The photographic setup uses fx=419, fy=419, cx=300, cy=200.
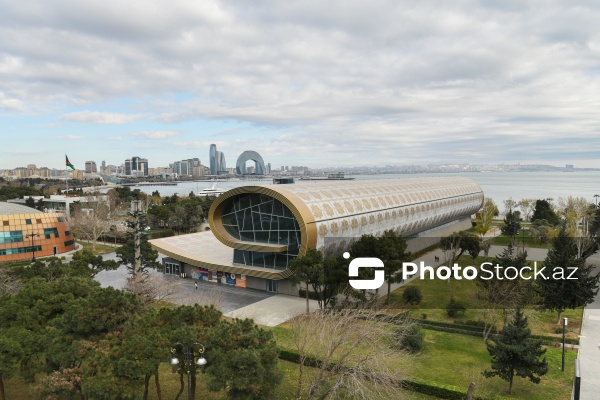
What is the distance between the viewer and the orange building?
52.0m

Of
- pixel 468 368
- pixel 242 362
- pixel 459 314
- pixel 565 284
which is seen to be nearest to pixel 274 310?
pixel 459 314

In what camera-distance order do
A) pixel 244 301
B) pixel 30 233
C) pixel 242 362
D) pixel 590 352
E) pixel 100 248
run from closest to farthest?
pixel 242 362, pixel 590 352, pixel 244 301, pixel 30 233, pixel 100 248

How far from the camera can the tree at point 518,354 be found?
60.9 feet

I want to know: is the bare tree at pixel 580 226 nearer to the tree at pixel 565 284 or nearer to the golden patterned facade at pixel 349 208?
the tree at pixel 565 284

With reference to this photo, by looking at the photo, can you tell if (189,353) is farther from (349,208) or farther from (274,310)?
(349,208)

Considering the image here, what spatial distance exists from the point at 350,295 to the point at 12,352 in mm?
20278

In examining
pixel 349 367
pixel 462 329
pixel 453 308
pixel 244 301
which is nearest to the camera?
pixel 349 367

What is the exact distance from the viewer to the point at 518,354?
61.3 feet

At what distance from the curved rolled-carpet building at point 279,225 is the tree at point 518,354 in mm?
16612

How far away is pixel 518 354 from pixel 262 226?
73.6 ft

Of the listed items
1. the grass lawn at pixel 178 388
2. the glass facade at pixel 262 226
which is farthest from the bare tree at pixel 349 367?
the glass facade at pixel 262 226

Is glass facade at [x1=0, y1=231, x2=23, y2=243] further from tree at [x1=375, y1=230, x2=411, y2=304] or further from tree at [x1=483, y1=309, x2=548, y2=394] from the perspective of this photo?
tree at [x1=483, y1=309, x2=548, y2=394]

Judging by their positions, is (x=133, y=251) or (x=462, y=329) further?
(x=133, y=251)

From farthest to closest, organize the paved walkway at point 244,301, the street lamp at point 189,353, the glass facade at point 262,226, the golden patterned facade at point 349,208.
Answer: the glass facade at point 262,226 < the golden patterned facade at point 349,208 < the paved walkway at point 244,301 < the street lamp at point 189,353
